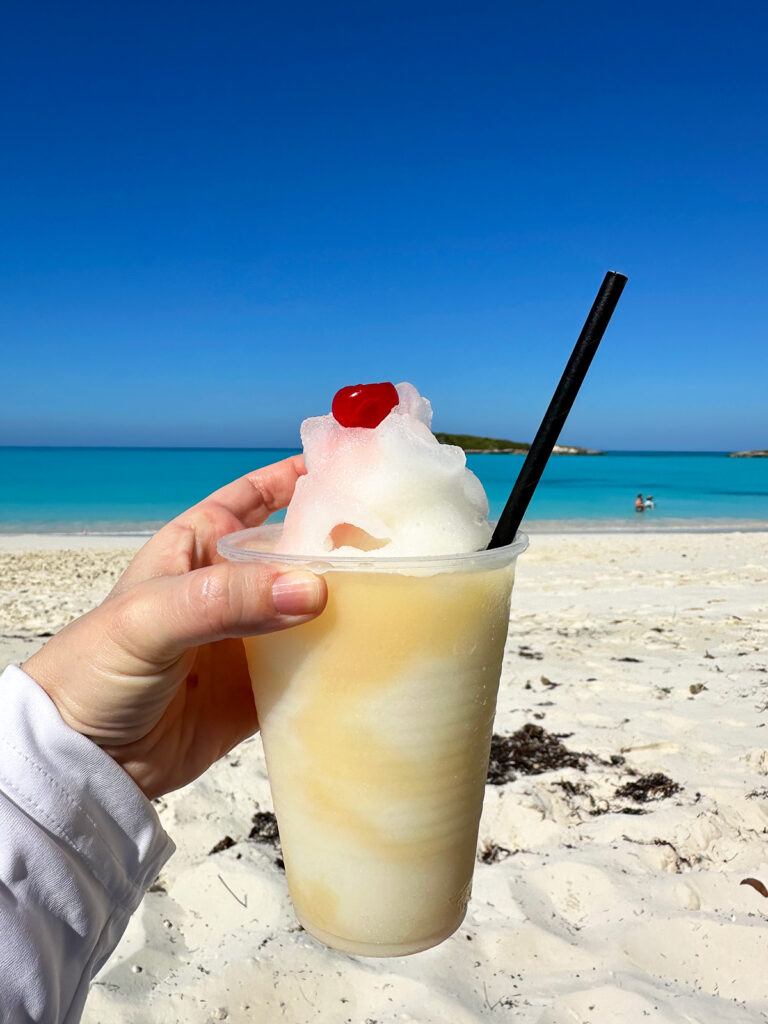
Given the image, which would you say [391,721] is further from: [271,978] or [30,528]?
[30,528]

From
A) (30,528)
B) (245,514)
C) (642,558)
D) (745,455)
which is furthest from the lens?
(745,455)

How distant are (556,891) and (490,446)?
36.0 meters

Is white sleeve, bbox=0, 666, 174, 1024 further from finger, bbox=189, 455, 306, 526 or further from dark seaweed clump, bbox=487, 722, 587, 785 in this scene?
dark seaweed clump, bbox=487, 722, 587, 785

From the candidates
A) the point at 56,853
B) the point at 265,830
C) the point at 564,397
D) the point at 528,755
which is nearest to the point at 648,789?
the point at 528,755

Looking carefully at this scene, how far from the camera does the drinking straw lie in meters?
1.38

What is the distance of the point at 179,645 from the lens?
1.41m

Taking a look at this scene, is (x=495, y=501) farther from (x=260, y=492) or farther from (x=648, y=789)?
(x=260, y=492)

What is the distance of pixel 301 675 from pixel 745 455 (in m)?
86.3

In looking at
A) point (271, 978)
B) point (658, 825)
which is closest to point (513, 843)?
point (658, 825)

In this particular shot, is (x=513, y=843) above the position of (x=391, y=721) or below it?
below

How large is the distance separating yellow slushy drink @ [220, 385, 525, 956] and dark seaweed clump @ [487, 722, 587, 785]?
206 cm

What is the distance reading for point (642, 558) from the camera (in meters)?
11.0

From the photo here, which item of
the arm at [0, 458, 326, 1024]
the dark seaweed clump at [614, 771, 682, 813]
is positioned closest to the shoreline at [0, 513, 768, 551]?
the dark seaweed clump at [614, 771, 682, 813]

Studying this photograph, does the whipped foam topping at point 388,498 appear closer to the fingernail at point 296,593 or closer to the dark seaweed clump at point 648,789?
the fingernail at point 296,593
